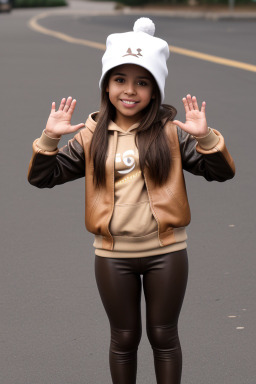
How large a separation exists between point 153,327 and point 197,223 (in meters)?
3.36

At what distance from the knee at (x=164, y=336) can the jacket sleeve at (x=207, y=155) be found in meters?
0.59

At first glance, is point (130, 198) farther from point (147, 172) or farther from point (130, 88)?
point (130, 88)

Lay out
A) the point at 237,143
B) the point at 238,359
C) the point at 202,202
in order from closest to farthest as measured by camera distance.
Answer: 1. the point at 238,359
2. the point at 202,202
3. the point at 237,143

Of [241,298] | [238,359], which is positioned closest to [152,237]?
[238,359]

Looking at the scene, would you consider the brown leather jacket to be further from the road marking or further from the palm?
the road marking

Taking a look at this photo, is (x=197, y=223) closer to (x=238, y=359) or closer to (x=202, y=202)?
(x=202, y=202)

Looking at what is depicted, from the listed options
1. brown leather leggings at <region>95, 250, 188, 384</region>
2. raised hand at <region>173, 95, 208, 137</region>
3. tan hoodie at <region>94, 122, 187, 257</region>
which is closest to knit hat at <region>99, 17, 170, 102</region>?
raised hand at <region>173, 95, 208, 137</region>

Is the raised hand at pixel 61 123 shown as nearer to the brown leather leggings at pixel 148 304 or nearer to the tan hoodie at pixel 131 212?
the tan hoodie at pixel 131 212

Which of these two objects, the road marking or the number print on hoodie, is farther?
the road marking

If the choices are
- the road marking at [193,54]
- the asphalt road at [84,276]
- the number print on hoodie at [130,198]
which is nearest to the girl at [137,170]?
the number print on hoodie at [130,198]

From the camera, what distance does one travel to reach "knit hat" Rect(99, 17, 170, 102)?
3369mm

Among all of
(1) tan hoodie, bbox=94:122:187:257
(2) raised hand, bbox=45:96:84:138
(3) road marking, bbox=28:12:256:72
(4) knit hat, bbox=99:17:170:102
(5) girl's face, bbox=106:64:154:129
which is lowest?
(3) road marking, bbox=28:12:256:72

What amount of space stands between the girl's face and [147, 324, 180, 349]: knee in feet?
2.64

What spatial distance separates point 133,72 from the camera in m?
3.43
